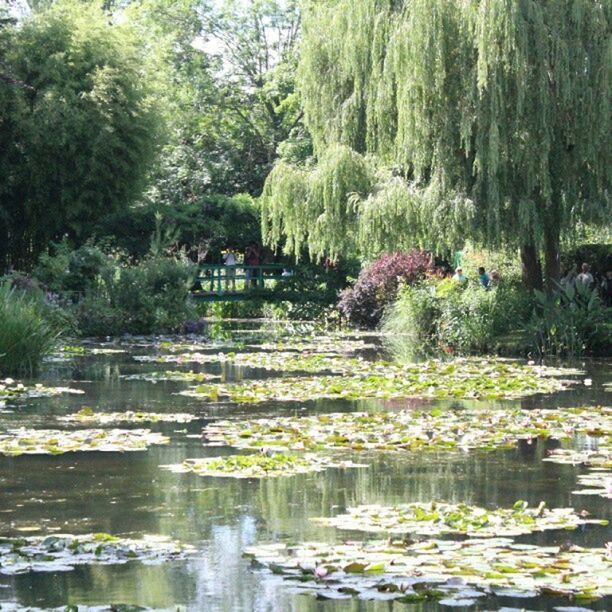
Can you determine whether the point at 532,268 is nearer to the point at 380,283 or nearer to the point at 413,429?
the point at 380,283

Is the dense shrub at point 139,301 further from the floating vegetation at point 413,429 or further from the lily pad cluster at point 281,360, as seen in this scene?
the floating vegetation at point 413,429

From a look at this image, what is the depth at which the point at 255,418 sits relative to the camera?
1341 centimetres

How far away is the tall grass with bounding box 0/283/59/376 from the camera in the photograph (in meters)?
18.4

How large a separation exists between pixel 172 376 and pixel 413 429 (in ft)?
22.6

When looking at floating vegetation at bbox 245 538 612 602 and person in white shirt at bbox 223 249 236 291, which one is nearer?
floating vegetation at bbox 245 538 612 602

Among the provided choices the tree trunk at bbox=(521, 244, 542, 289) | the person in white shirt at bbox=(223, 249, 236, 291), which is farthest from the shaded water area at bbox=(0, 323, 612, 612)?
the person in white shirt at bbox=(223, 249, 236, 291)

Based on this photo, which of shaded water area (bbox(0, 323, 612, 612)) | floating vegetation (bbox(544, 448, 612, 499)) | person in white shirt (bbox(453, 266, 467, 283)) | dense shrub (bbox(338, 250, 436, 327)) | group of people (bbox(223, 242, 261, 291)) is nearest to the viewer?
shaded water area (bbox(0, 323, 612, 612))

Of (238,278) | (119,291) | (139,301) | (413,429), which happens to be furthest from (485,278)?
(413,429)

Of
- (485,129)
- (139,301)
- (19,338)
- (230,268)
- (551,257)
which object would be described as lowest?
(19,338)

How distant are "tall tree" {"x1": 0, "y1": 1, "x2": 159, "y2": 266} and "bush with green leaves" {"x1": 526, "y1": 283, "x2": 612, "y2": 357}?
17.6m

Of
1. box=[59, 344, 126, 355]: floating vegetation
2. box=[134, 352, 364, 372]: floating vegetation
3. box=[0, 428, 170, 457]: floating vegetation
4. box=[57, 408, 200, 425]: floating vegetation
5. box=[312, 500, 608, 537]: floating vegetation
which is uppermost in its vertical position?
box=[59, 344, 126, 355]: floating vegetation

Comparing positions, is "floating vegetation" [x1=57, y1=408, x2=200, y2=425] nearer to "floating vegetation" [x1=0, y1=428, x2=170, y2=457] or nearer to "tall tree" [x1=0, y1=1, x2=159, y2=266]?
"floating vegetation" [x1=0, y1=428, x2=170, y2=457]

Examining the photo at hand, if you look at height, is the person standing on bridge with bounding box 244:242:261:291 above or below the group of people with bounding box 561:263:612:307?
above

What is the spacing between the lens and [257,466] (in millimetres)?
10148
